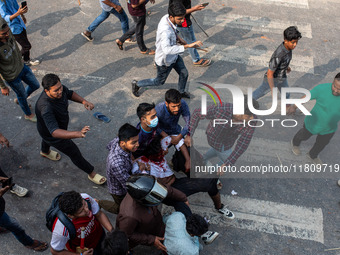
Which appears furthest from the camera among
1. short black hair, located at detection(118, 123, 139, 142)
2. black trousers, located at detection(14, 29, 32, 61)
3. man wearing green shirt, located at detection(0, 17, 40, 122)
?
black trousers, located at detection(14, 29, 32, 61)

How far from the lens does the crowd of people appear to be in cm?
298

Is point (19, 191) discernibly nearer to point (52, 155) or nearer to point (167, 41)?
point (52, 155)

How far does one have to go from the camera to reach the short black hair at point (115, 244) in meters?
2.62

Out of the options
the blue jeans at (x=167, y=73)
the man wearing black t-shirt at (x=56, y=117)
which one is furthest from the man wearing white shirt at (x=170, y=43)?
the man wearing black t-shirt at (x=56, y=117)

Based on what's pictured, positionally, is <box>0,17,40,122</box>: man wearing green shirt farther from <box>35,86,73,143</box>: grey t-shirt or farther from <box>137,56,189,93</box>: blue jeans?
<box>137,56,189,93</box>: blue jeans

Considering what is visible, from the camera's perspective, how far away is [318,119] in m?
4.69

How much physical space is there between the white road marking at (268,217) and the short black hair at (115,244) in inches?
73.1

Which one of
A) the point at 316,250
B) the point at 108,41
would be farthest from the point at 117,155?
the point at 108,41

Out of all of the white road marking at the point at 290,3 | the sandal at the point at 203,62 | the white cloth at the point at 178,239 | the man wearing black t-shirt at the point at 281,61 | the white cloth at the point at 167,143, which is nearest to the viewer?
the white cloth at the point at 178,239

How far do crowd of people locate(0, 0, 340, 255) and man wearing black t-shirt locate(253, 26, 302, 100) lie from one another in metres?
0.02

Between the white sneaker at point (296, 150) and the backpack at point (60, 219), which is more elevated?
the backpack at point (60, 219)

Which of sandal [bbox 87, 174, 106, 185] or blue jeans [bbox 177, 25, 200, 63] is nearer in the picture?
sandal [bbox 87, 174, 106, 185]

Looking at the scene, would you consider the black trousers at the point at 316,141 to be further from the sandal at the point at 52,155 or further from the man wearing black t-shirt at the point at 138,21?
the sandal at the point at 52,155

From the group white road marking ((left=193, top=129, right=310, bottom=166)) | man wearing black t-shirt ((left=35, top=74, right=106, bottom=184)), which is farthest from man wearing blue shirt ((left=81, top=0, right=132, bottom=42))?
white road marking ((left=193, top=129, right=310, bottom=166))
